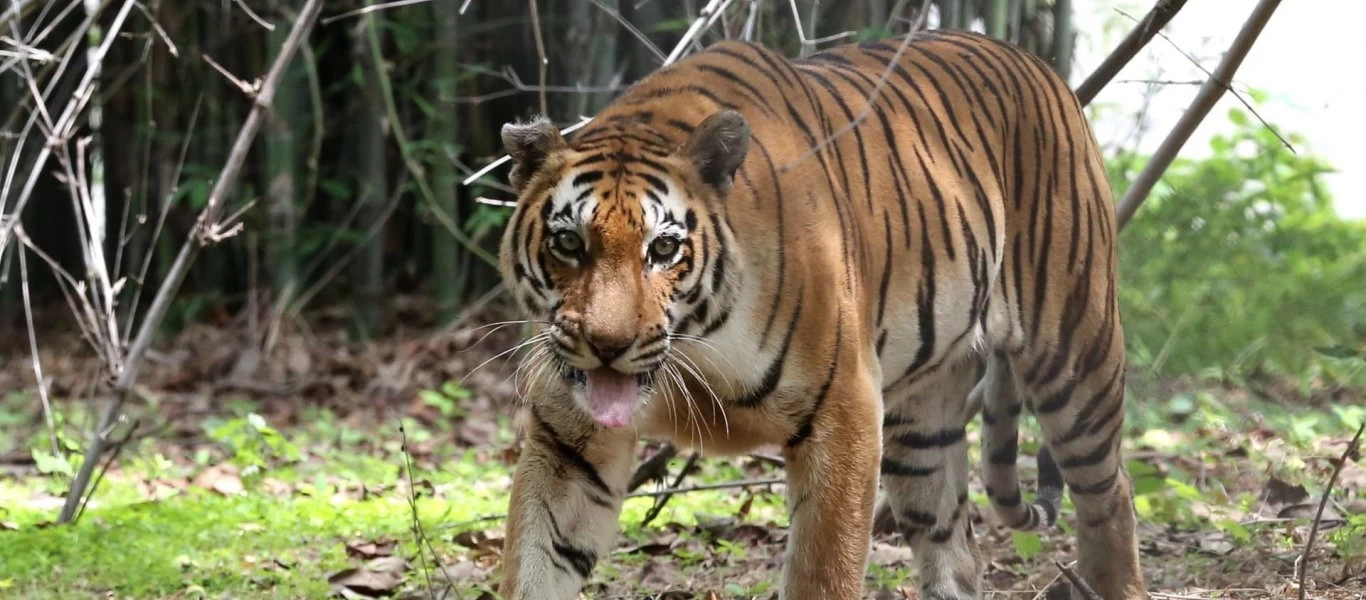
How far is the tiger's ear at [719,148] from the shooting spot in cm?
276

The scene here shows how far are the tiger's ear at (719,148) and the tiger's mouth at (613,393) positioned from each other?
1.42 feet

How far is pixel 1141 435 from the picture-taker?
6.09m

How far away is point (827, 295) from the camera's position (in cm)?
290

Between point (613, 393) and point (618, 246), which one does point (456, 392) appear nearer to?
point (613, 393)

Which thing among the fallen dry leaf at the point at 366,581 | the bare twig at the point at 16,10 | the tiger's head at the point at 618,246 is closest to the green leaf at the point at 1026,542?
the tiger's head at the point at 618,246

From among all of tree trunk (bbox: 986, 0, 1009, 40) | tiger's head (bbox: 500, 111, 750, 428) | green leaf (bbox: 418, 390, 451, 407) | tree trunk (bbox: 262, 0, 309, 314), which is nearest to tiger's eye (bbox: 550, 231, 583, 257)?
tiger's head (bbox: 500, 111, 750, 428)

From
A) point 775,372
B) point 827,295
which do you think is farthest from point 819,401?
point 827,295

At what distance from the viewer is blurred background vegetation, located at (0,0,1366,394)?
23.1 feet

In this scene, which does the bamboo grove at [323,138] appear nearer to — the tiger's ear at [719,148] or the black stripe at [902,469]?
the black stripe at [902,469]

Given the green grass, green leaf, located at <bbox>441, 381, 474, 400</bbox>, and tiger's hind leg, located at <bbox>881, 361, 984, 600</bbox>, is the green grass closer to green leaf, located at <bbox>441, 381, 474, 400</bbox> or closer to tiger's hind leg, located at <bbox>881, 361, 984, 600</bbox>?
tiger's hind leg, located at <bbox>881, 361, 984, 600</bbox>

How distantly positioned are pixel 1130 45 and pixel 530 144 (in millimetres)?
1860

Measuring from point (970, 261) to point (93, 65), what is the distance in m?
2.73

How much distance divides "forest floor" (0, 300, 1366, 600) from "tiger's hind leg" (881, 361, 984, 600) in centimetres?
16

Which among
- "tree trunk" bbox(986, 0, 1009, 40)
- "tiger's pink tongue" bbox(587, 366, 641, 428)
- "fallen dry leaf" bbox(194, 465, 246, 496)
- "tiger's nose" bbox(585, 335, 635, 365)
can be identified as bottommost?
"fallen dry leaf" bbox(194, 465, 246, 496)
